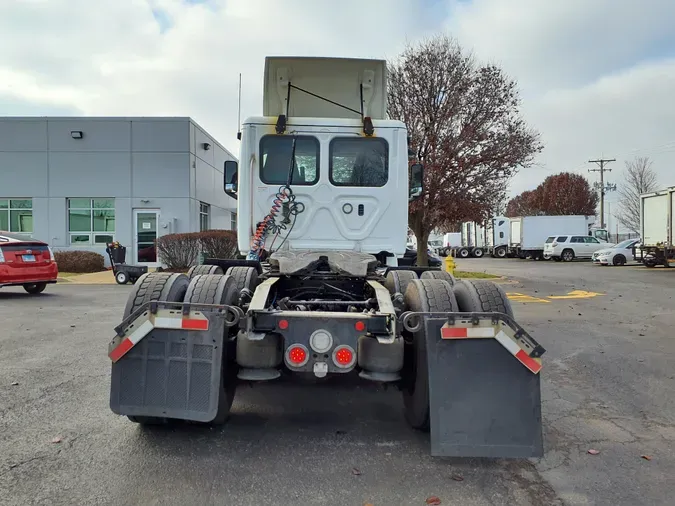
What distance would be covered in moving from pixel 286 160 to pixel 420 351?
3.10 metres

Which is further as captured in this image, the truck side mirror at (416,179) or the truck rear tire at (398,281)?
the truck side mirror at (416,179)

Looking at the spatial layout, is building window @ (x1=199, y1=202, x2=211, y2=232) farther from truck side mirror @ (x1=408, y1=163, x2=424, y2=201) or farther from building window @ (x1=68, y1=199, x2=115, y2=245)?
truck side mirror @ (x1=408, y1=163, x2=424, y2=201)

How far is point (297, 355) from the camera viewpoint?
3555mm

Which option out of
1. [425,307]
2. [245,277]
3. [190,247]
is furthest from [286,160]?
[190,247]

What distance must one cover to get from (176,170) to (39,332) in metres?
15.1

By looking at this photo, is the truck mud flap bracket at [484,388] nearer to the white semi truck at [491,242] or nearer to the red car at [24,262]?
the red car at [24,262]

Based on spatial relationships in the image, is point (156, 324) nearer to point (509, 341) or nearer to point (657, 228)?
point (509, 341)

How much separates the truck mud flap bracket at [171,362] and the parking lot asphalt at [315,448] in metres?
0.38

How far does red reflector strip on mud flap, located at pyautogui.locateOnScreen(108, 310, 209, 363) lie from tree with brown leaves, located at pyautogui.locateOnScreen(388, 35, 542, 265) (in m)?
14.6

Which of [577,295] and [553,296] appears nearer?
[553,296]

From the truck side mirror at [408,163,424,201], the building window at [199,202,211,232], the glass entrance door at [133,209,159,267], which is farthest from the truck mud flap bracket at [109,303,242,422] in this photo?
the building window at [199,202,211,232]

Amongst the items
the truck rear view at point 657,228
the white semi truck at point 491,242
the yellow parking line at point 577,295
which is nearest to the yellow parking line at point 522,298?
the yellow parking line at point 577,295

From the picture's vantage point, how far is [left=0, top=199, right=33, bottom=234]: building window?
2261 centimetres

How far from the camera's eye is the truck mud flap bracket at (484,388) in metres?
3.35
